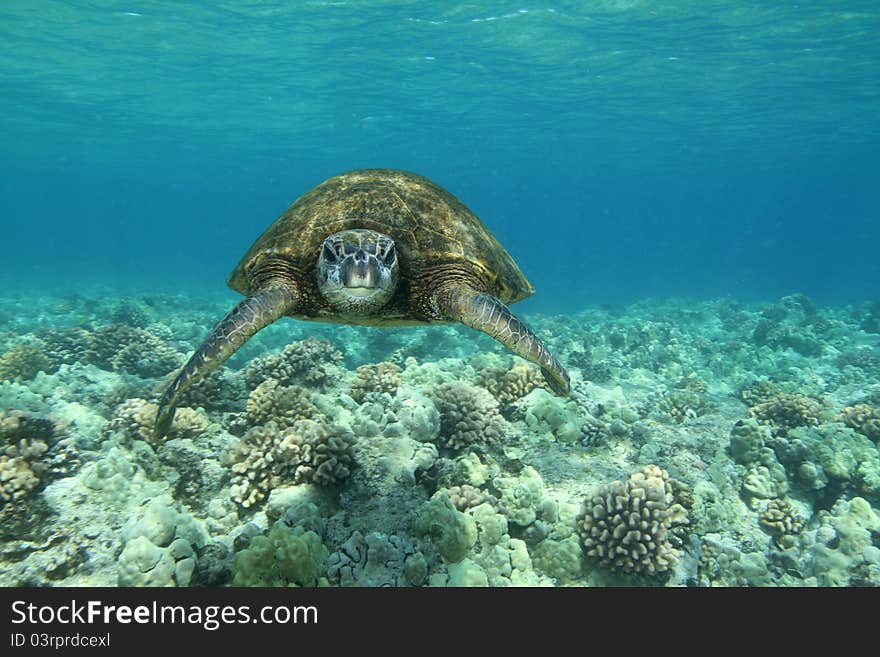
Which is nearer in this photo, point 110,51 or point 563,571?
point 563,571

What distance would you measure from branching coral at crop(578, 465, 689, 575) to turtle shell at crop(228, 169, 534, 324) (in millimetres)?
3152

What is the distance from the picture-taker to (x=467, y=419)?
22.6ft

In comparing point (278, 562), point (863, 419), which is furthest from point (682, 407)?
point (278, 562)

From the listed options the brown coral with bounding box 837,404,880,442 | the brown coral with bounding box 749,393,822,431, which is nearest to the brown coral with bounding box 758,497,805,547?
the brown coral with bounding box 749,393,822,431

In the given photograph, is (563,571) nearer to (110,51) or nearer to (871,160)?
(110,51)

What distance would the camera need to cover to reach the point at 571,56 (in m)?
31.8

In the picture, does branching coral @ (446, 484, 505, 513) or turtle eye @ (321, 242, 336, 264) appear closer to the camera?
turtle eye @ (321, 242, 336, 264)

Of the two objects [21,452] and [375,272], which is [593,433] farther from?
[21,452]

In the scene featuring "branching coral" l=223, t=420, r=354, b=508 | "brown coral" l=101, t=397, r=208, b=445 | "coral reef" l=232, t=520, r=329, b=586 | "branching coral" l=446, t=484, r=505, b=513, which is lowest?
"coral reef" l=232, t=520, r=329, b=586

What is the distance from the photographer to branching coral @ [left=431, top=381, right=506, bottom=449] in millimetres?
6770

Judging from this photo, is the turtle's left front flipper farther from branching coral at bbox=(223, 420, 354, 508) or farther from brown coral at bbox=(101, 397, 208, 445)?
brown coral at bbox=(101, 397, 208, 445)

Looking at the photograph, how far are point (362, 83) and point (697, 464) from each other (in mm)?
39914

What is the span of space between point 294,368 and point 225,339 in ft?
12.9

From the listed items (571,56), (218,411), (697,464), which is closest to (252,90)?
(571,56)
